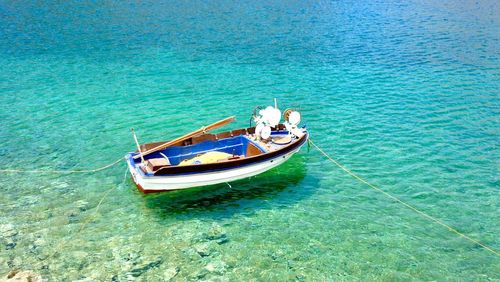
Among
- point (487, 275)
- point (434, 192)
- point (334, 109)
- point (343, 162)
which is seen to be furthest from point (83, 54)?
point (487, 275)

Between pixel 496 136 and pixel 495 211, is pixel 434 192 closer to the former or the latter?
pixel 495 211

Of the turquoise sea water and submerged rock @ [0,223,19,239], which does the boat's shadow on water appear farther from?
submerged rock @ [0,223,19,239]

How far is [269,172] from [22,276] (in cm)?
1187

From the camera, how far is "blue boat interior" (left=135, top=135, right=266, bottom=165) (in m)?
20.2

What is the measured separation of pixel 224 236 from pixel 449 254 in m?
8.52

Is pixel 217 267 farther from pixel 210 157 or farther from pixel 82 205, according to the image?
pixel 82 205

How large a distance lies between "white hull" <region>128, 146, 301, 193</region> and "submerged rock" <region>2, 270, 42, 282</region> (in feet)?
17.4

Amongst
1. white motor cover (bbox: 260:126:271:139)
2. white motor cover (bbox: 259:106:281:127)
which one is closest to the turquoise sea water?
white motor cover (bbox: 260:126:271:139)

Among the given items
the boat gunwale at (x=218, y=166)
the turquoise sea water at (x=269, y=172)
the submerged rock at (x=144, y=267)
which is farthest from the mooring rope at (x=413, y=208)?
the submerged rock at (x=144, y=267)

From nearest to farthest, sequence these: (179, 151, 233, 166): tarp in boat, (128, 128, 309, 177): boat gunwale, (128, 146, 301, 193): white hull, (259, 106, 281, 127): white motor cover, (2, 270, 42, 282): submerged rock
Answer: (2, 270, 42, 282): submerged rock
(128, 128, 309, 177): boat gunwale
(128, 146, 301, 193): white hull
(179, 151, 233, 166): tarp in boat
(259, 106, 281, 127): white motor cover

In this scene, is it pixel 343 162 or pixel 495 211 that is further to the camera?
pixel 343 162

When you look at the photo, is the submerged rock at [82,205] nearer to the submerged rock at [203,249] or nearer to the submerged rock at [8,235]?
the submerged rock at [8,235]

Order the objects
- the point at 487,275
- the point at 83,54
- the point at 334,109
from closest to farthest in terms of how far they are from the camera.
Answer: the point at 487,275
the point at 334,109
the point at 83,54

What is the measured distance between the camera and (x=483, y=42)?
48.1 metres
